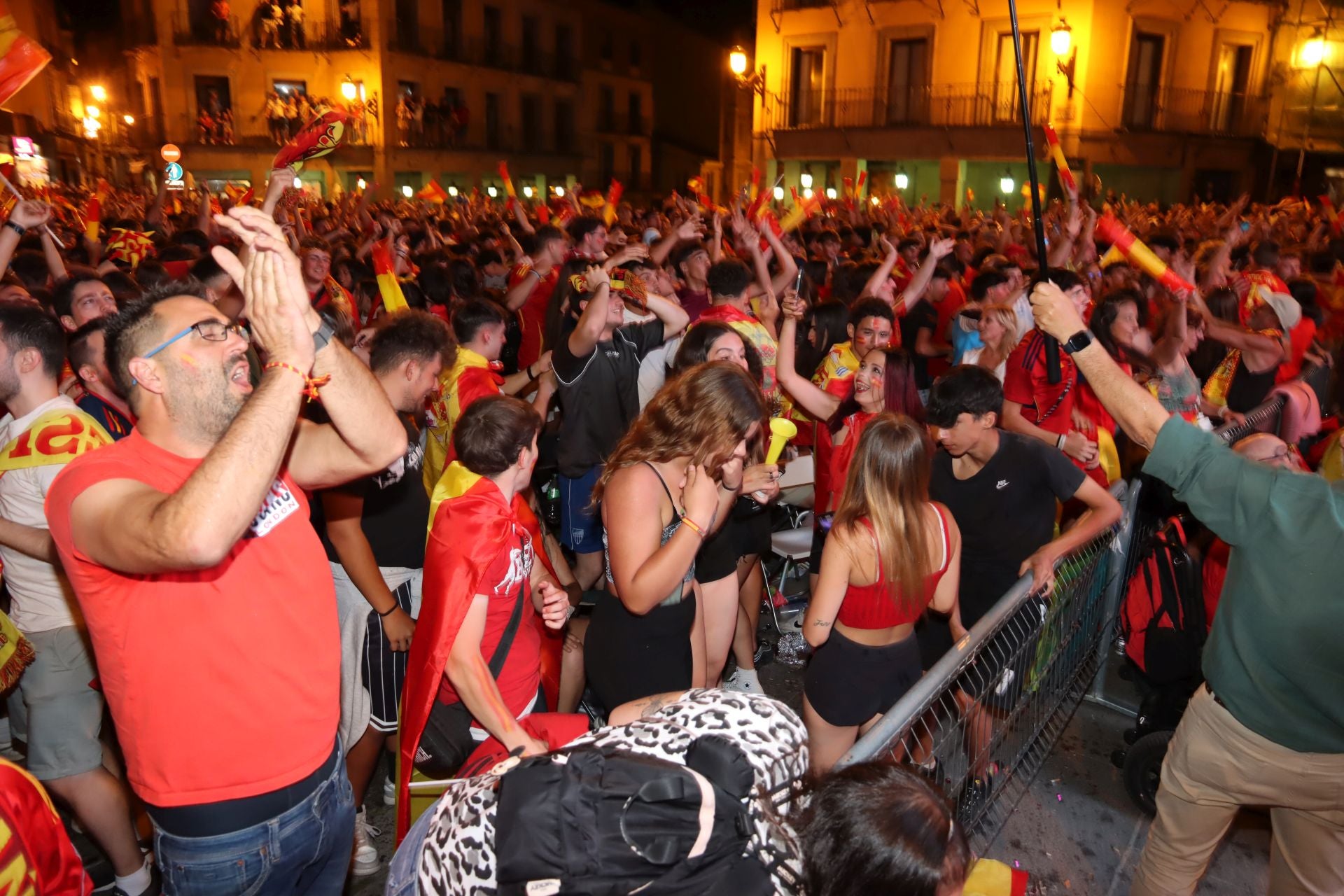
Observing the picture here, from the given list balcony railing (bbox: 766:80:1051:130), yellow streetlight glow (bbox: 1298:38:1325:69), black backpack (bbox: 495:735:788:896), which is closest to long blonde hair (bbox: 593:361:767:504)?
black backpack (bbox: 495:735:788:896)

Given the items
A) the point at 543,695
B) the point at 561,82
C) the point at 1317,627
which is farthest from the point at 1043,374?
the point at 561,82

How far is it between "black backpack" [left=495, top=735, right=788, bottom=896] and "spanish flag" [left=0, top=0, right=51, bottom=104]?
345 cm

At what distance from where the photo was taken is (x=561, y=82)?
3706cm

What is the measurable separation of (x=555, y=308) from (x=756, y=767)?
217 inches

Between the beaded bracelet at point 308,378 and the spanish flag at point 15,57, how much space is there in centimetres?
218

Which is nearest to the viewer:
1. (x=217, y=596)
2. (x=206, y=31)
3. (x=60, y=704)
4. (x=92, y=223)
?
(x=217, y=596)

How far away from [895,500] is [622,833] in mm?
2041

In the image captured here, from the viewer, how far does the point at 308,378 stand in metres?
2.04

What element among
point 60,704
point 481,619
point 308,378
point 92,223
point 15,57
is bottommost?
point 60,704

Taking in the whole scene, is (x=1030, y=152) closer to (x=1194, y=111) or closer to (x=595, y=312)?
A: (x=595, y=312)

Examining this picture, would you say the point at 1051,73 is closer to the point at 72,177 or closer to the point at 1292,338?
the point at 1292,338

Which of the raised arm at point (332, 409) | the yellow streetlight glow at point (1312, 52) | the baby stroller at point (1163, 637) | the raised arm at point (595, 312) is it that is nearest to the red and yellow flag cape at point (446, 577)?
the raised arm at point (332, 409)

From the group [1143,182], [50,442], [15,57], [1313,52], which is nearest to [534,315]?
[15,57]

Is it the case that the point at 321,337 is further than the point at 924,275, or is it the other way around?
the point at 924,275
